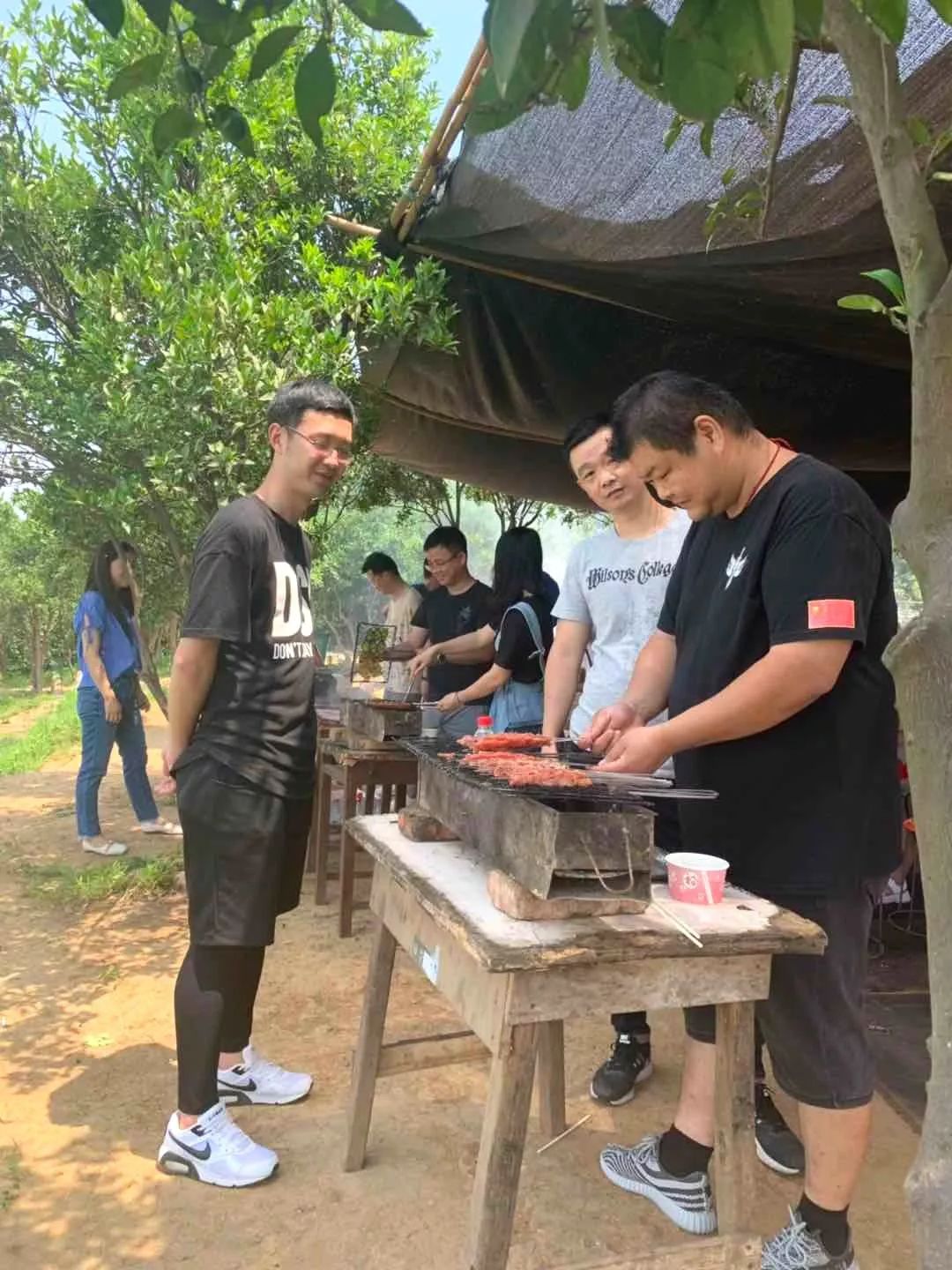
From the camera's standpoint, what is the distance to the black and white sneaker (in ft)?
7.28

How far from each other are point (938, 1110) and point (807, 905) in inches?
33.3

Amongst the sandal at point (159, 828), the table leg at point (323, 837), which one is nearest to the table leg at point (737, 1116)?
the table leg at point (323, 837)

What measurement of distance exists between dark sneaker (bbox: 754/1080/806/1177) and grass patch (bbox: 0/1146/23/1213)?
2.09 meters

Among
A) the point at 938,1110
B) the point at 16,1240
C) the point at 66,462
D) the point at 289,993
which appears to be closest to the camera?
the point at 938,1110

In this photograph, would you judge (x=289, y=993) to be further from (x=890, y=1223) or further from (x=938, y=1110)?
(x=938, y=1110)

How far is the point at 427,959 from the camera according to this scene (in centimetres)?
195

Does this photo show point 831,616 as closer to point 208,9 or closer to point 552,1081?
point 208,9

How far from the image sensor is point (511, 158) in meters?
3.21

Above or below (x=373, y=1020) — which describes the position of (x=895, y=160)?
above

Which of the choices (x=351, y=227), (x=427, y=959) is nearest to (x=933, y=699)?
(x=427, y=959)

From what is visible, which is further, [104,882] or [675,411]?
[104,882]

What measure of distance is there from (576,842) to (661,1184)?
4.53 ft

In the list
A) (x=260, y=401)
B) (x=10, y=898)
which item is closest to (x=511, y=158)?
(x=260, y=401)

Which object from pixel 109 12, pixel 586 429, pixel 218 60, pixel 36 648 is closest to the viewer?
pixel 109 12
